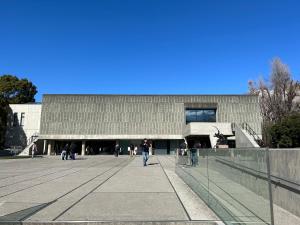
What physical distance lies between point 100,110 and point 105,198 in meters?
52.7

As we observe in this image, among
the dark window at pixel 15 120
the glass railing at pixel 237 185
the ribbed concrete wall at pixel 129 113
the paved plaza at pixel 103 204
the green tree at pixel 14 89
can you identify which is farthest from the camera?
the green tree at pixel 14 89

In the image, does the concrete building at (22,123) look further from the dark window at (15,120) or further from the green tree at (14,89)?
the green tree at (14,89)

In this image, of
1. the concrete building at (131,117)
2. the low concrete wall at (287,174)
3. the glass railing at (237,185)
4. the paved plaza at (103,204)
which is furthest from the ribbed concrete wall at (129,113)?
the low concrete wall at (287,174)

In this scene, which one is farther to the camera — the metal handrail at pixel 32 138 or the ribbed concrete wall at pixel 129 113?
the metal handrail at pixel 32 138

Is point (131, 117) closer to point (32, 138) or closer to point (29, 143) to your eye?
point (32, 138)

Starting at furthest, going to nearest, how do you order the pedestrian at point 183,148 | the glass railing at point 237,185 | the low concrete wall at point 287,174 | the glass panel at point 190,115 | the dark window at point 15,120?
the dark window at point 15,120 < the glass panel at point 190,115 < the pedestrian at point 183,148 < the low concrete wall at point 287,174 < the glass railing at point 237,185

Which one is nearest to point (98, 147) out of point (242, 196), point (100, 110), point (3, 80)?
point (100, 110)

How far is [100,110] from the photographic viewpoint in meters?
61.7

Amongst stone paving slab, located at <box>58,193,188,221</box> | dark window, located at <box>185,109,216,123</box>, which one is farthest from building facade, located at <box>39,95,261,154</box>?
stone paving slab, located at <box>58,193,188,221</box>

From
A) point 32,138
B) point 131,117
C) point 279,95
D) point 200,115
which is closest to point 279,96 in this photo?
point 279,95

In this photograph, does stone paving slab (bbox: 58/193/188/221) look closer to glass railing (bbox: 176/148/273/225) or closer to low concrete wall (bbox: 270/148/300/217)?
glass railing (bbox: 176/148/273/225)

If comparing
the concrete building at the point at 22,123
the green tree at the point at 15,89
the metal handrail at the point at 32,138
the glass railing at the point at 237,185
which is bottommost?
the glass railing at the point at 237,185

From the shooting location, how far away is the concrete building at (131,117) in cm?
6025

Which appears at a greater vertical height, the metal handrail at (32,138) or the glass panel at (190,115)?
the glass panel at (190,115)
